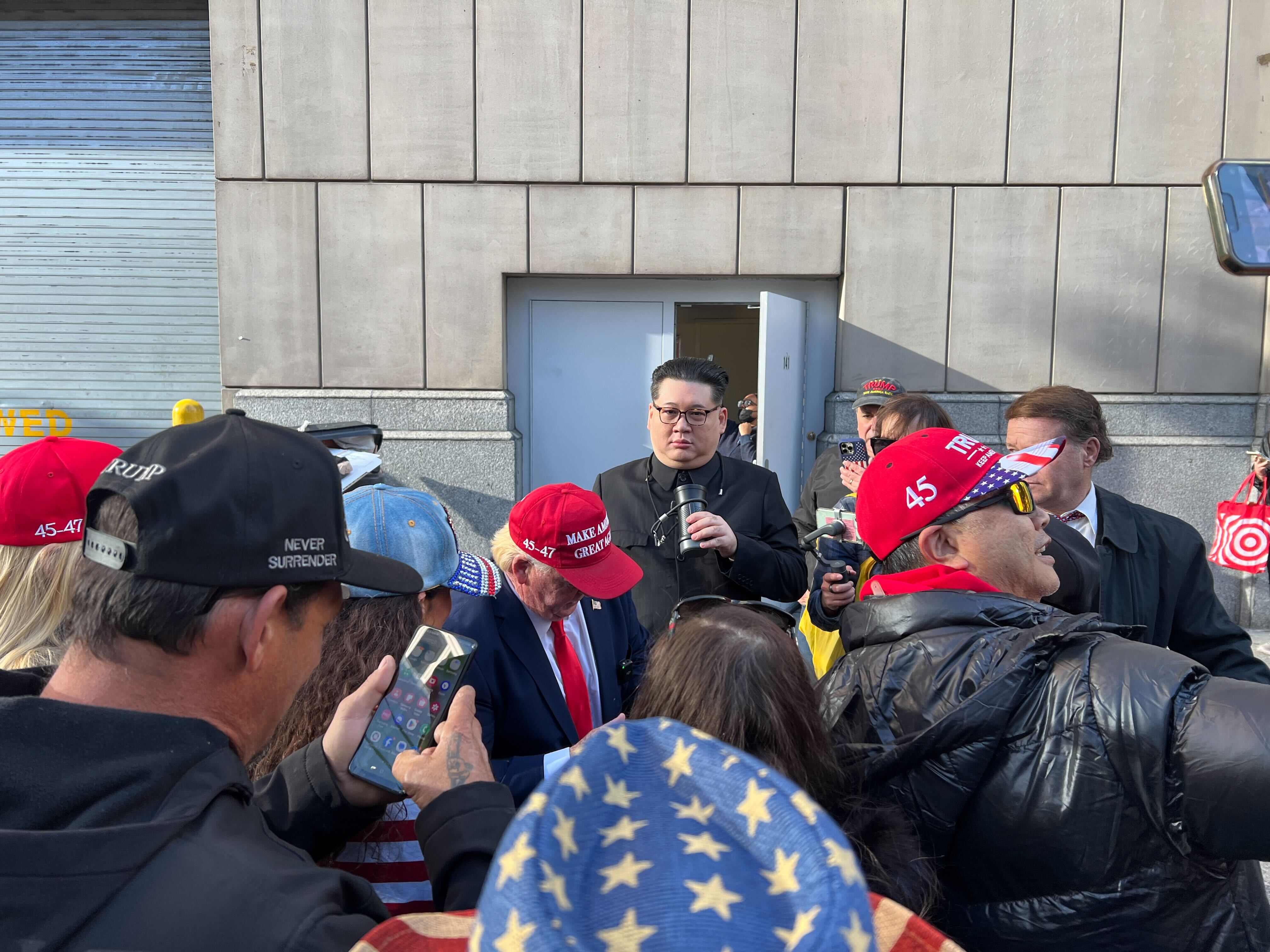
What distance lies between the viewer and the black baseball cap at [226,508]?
1.01 m

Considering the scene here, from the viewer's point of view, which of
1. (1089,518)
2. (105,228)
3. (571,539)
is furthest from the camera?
(105,228)

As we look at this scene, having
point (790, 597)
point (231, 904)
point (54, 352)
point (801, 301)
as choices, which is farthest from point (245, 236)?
point (231, 904)

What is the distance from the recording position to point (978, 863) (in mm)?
1420

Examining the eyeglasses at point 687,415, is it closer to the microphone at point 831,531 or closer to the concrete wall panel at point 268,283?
the microphone at point 831,531

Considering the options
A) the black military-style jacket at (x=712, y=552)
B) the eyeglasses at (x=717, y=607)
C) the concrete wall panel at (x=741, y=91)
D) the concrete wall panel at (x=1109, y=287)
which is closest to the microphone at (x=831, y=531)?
the black military-style jacket at (x=712, y=552)

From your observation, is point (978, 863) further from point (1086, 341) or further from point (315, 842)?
point (1086, 341)

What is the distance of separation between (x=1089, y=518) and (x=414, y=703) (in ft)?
8.17

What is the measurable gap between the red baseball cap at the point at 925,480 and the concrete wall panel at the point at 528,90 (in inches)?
196

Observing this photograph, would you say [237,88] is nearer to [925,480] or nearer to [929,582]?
[925,480]

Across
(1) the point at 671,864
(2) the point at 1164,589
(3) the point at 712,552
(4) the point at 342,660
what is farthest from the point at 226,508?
(2) the point at 1164,589

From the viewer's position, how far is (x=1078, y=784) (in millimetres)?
1304

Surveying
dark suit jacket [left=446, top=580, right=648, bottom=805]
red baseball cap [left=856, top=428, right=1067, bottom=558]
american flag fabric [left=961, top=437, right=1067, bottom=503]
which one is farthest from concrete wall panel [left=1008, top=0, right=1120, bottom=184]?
dark suit jacket [left=446, top=580, right=648, bottom=805]

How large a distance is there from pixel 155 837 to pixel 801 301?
6.13 m

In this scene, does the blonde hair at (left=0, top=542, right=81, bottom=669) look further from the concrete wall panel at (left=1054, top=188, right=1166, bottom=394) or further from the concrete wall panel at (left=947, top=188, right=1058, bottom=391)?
the concrete wall panel at (left=1054, top=188, right=1166, bottom=394)
